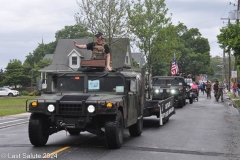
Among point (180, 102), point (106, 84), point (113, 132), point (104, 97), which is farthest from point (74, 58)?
point (113, 132)

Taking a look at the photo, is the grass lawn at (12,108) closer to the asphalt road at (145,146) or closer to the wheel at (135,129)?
the asphalt road at (145,146)

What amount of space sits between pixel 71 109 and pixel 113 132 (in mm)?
1110

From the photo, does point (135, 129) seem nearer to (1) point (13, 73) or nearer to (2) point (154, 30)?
(2) point (154, 30)

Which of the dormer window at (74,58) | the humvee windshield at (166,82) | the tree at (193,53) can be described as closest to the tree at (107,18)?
the humvee windshield at (166,82)

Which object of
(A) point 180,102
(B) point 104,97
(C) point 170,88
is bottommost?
(A) point 180,102

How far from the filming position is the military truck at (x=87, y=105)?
31.1 feet

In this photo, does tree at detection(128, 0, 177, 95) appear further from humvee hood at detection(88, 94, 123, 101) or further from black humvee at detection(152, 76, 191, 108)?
humvee hood at detection(88, 94, 123, 101)

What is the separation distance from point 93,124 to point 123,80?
1.53 metres

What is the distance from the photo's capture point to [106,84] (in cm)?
1073

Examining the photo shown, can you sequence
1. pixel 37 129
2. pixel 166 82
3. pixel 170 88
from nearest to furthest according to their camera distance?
pixel 37 129
pixel 170 88
pixel 166 82

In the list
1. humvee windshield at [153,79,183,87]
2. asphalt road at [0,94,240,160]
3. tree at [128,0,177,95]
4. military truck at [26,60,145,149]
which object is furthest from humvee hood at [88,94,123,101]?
tree at [128,0,177,95]

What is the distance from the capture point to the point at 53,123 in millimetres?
10008

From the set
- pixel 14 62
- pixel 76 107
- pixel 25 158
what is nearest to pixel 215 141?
pixel 76 107

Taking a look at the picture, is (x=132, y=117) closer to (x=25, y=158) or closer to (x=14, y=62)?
(x=25, y=158)
